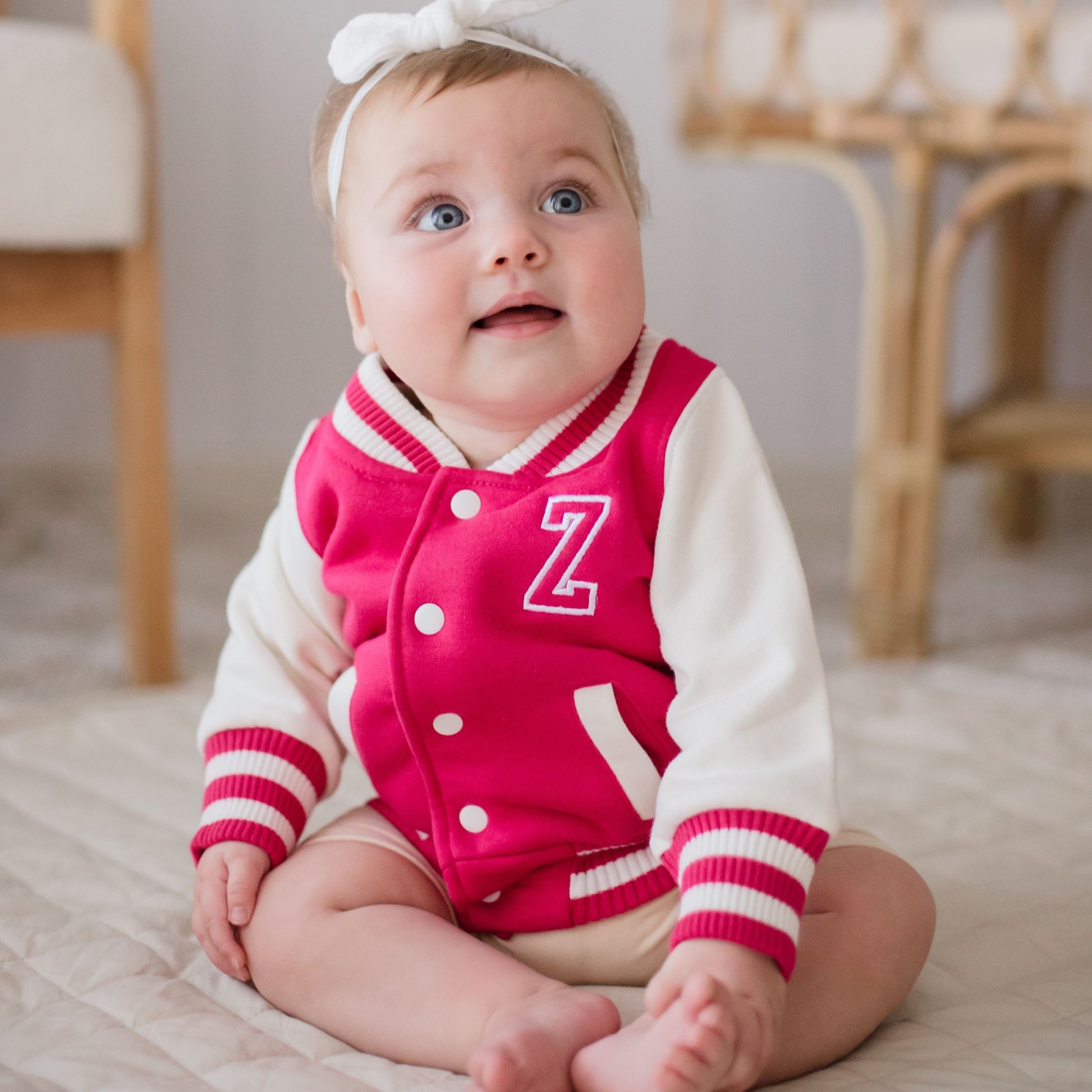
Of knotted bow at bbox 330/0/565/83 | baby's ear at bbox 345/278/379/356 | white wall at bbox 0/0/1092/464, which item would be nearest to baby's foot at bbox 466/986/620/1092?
baby's ear at bbox 345/278/379/356

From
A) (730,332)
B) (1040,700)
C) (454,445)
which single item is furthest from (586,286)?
(730,332)

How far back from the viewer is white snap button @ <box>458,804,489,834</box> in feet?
2.21

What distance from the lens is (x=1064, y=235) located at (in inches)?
75.1

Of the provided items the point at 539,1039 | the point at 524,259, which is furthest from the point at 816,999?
the point at 524,259

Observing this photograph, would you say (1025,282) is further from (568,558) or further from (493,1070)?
(493,1070)

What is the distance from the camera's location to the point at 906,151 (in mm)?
1290

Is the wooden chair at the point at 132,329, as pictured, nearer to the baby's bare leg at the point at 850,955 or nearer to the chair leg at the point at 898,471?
the chair leg at the point at 898,471

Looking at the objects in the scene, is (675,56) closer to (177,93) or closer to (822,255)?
(822,255)

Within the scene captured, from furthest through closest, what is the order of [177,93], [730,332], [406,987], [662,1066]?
[730,332]
[177,93]
[406,987]
[662,1066]

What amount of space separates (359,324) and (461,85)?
0.14 m

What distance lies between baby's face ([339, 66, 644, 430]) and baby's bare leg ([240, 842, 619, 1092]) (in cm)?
24

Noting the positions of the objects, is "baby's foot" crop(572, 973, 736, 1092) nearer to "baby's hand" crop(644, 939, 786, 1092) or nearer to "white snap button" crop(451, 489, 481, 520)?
"baby's hand" crop(644, 939, 786, 1092)

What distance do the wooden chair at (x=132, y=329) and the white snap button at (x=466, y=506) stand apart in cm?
64

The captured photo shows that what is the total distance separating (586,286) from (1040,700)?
Answer: 789 mm
